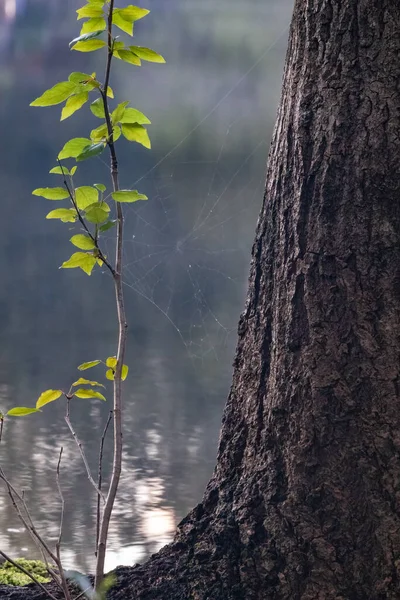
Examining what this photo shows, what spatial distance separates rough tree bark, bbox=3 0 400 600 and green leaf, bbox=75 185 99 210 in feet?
0.75

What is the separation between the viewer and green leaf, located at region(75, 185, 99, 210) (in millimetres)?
817

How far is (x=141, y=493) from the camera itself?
200 cm

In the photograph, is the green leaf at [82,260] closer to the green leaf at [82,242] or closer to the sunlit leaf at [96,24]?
the green leaf at [82,242]

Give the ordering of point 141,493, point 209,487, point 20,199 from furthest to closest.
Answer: point 20,199 < point 141,493 < point 209,487

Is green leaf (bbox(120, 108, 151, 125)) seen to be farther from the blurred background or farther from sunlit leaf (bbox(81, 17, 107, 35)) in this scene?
the blurred background

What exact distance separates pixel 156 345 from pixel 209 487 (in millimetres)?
2512

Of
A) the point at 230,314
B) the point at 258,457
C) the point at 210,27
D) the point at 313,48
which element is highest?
the point at 210,27

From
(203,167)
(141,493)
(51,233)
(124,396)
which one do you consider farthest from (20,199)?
(141,493)

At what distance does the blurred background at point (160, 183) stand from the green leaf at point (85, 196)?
7.13 ft

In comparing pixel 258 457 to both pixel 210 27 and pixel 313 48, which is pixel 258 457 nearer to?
pixel 313 48

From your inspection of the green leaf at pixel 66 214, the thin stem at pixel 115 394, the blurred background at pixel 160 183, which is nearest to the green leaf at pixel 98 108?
the thin stem at pixel 115 394

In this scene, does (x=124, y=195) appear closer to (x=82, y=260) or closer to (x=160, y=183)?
(x=82, y=260)

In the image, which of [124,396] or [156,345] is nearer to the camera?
[124,396]

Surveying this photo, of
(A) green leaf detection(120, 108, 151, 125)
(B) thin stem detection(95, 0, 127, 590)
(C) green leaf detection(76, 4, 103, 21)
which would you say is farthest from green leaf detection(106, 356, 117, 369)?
(C) green leaf detection(76, 4, 103, 21)
